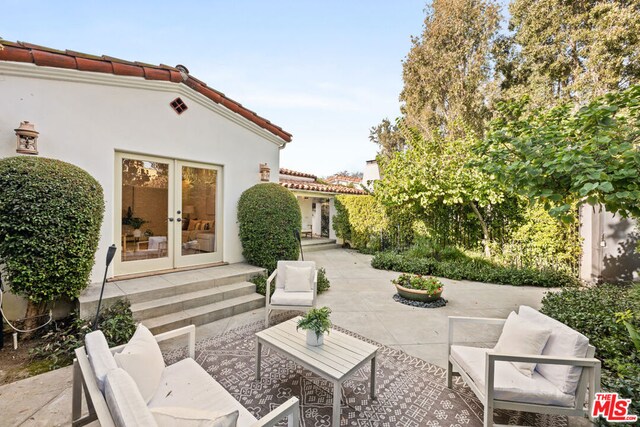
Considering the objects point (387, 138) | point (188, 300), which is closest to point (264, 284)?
point (188, 300)

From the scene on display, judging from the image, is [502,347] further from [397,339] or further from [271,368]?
[271,368]

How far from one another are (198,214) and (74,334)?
3190 mm

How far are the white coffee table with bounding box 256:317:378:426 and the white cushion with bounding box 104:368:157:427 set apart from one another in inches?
59.3

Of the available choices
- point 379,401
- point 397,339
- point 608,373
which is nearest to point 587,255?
point 608,373

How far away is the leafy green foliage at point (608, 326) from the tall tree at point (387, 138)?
17569 mm

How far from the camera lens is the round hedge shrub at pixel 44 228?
11.6ft

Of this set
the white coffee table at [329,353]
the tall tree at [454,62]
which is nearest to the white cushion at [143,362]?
the white coffee table at [329,353]

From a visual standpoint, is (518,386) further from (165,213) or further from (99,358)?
(165,213)

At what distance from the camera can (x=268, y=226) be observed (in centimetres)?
634

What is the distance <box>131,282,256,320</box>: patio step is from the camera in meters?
4.37

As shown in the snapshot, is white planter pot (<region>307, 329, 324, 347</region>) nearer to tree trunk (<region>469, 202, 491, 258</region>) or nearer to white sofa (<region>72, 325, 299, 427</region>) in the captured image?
white sofa (<region>72, 325, 299, 427</region>)

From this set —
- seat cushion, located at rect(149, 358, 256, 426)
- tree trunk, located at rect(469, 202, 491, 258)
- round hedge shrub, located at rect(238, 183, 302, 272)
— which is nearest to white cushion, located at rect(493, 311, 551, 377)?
seat cushion, located at rect(149, 358, 256, 426)

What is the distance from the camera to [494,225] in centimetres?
831

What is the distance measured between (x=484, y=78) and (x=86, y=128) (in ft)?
50.7
